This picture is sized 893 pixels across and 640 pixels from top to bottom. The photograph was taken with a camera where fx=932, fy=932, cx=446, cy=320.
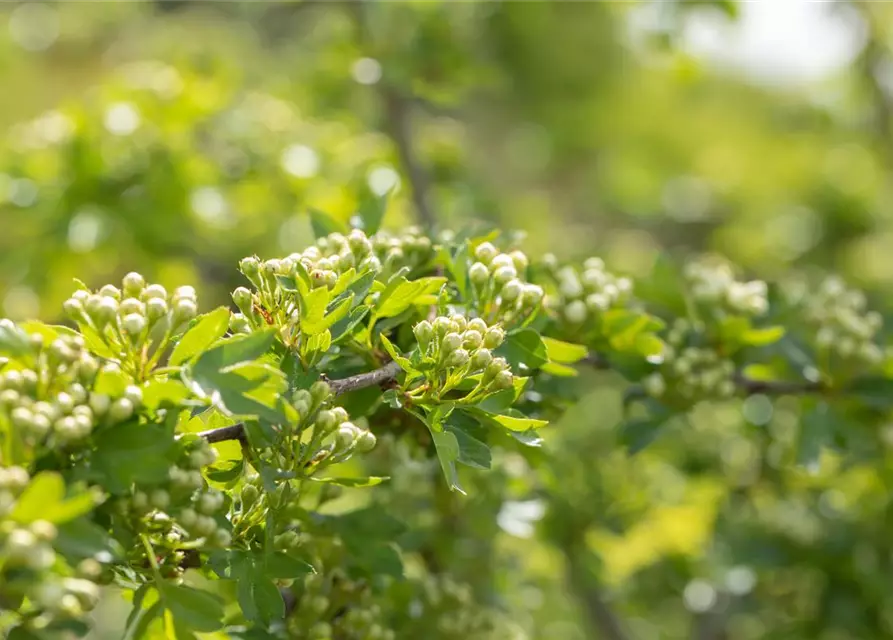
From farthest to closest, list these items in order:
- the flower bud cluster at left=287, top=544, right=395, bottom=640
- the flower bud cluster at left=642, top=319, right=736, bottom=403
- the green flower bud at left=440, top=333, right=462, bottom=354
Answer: the flower bud cluster at left=642, top=319, right=736, bottom=403 → the flower bud cluster at left=287, top=544, right=395, bottom=640 → the green flower bud at left=440, top=333, right=462, bottom=354

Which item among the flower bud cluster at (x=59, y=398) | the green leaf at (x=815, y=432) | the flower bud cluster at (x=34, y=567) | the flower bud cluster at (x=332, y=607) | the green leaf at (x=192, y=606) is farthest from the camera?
the green leaf at (x=815, y=432)

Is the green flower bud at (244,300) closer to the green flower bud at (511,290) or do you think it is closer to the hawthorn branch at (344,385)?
the hawthorn branch at (344,385)

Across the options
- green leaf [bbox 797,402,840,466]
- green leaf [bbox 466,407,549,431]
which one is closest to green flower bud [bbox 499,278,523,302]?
green leaf [bbox 466,407,549,431]

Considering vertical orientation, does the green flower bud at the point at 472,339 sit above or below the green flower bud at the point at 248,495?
above

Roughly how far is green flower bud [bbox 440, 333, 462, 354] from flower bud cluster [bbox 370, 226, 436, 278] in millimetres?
303

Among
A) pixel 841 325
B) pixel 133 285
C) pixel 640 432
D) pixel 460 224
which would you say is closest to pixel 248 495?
pixel 133 285

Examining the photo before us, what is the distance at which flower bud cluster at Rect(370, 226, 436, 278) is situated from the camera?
60.2 inches

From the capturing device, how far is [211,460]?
1100 millimetres

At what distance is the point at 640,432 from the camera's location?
1.78 meters

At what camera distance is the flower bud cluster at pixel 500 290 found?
140cm

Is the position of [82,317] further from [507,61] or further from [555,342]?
[507,61]

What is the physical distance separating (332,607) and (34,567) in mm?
744

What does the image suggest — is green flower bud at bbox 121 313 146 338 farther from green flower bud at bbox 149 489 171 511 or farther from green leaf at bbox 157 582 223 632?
green leaf at bbox 157 582 223 632

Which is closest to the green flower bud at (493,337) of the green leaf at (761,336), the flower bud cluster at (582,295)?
the flower bud cluster at (582,295)
